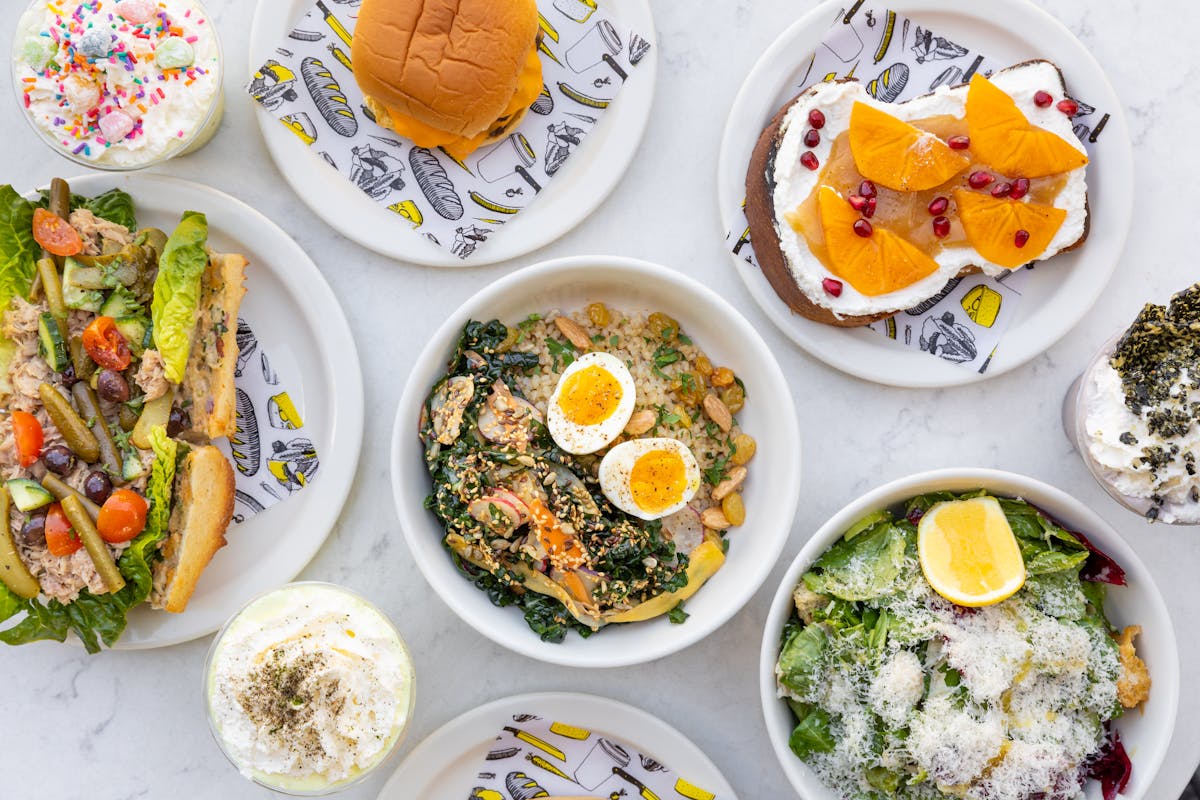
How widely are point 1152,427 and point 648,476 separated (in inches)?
56.3

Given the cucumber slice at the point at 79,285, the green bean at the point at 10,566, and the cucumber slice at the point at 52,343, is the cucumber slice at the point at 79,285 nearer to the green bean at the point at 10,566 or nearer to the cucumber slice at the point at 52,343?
the cucumber slice at the point at 52,343

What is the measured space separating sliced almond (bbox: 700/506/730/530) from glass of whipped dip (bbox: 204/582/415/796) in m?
1.00

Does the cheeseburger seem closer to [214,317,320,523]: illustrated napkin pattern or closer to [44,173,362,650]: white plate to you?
[44,173,362,650]: white plate

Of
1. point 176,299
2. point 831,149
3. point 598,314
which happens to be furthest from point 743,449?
point 176,299

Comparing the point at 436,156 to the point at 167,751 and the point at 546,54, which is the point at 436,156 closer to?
the point at 546,54

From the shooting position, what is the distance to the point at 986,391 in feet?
10.2

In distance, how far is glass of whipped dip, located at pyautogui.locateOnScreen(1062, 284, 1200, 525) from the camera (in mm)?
2613

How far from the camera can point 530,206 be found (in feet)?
9.82

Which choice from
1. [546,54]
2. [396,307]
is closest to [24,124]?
[396,307]

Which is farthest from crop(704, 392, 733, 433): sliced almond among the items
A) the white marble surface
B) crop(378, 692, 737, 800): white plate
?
crop(378, 692, 737, 800): white plate

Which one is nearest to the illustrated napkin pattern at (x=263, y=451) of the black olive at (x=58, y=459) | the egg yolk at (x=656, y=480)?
the black olive at (x=58, y=459)

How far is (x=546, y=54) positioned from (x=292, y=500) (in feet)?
5.42

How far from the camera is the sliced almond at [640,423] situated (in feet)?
9.43

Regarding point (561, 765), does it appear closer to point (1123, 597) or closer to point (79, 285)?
point (1123, 597)
